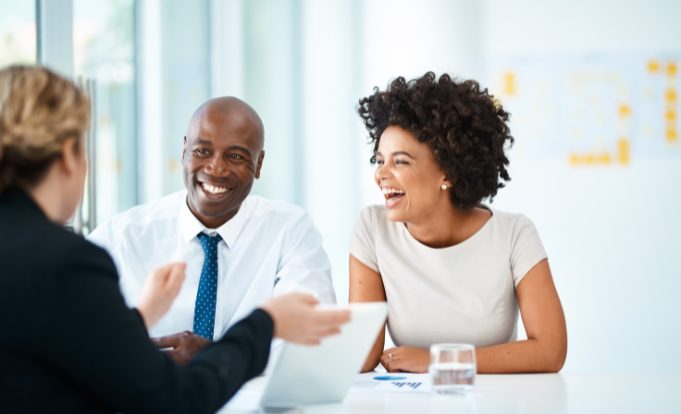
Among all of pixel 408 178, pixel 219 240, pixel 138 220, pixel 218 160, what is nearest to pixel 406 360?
pixel 408 178

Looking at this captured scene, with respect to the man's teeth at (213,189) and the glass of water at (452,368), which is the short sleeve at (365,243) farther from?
the glass of water at (452,368)

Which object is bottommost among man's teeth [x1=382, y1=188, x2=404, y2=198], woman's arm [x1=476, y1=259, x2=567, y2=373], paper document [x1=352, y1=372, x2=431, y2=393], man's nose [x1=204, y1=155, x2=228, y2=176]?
paper document [x1=352, y1=372, x2=431, y2=393]

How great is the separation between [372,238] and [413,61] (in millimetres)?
2401

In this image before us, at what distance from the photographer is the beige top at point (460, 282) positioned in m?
2.59

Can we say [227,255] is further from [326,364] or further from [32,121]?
[32,121]

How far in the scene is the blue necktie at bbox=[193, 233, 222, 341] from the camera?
2564mm

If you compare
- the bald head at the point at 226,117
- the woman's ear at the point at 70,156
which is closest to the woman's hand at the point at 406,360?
the bald head at the point at 226,117

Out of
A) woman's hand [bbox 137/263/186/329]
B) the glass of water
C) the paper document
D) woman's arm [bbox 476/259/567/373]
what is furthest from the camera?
woman's arm [bbox 476/259/567/373]

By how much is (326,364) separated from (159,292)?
362 mm

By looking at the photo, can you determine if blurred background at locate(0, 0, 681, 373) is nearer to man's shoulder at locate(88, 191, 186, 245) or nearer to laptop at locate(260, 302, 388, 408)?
man's shoulder at locate(88, 191, 186, 245)

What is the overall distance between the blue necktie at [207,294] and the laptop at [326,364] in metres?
0.75

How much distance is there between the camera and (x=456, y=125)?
2.70m

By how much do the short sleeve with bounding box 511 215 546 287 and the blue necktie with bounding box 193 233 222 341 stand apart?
887mm

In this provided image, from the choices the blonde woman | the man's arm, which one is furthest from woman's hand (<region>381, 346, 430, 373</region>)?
the blonde woman
